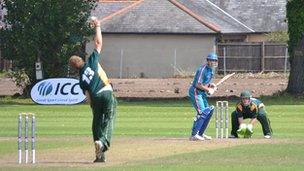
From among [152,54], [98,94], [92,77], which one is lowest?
[152,54]

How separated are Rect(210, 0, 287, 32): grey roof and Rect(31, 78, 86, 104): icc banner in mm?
35681

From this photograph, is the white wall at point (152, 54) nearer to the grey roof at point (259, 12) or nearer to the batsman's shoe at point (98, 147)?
the grey roof at point (259, 12)

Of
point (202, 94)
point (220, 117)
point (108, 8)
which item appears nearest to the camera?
point (202, 94)

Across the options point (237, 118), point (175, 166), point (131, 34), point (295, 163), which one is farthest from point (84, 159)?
point (131, 34)

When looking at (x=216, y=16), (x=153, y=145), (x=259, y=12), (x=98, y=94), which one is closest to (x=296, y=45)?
(x=153, y=145)

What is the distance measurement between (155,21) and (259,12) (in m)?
9.56

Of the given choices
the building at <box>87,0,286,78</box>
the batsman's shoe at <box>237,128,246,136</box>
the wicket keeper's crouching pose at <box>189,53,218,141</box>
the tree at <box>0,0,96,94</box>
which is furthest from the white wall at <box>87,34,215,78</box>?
→ the wicket keeper's crouching pose at <box>189,53,218,141</box>

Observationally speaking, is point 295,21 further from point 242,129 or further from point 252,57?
point 252,57

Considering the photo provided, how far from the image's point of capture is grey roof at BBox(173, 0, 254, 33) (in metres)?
67.9

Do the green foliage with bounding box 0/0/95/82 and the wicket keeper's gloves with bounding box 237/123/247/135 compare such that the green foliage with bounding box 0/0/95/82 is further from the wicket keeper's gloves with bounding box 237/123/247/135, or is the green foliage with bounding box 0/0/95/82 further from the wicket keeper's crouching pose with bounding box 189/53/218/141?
the wicket keeper's crouching pose with bounding box 189/53/218/141

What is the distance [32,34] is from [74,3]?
2213mm

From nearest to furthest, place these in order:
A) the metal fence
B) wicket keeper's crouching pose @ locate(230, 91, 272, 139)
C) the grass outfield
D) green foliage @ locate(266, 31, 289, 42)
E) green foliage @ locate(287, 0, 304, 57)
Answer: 1. the grass outfield
2. wicket keeper's crouching pose @ locate(230, 91, 272, 139)
3. green foliage @ locate(287, 0, 304, 57)
4. the metal fence
5. green foliage @ locate(266, 31, 289, 42)

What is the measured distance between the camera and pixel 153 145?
21.0 m

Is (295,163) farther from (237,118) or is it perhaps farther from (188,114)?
(188,114)
